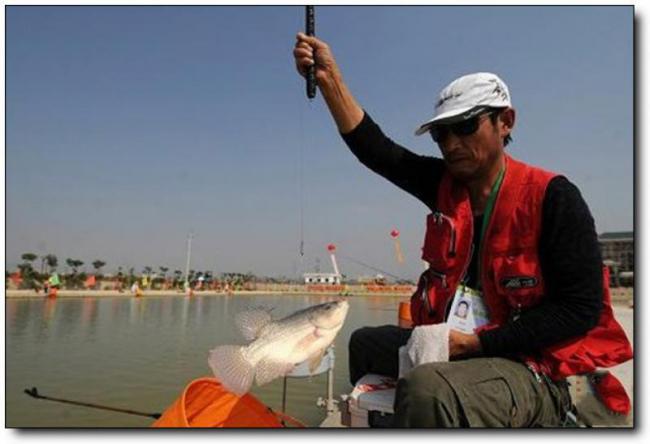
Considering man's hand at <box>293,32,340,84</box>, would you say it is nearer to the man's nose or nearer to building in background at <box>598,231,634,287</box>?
the man's nose

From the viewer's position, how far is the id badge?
2.41 m

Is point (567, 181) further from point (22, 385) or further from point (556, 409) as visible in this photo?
point (22, 385)

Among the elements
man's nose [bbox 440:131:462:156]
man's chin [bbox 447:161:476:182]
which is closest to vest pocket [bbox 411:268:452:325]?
man's chin [bbox 447:161:476:182]

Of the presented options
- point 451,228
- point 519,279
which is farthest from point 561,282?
point 451,228

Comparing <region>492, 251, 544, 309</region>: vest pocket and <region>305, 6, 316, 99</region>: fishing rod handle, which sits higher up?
<region>305, 6, 316, 99</region>: fishing rod handle

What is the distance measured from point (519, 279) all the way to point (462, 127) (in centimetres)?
83

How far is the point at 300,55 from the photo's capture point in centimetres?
304

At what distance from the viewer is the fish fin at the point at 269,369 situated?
8.74ft

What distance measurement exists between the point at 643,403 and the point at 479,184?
167cm

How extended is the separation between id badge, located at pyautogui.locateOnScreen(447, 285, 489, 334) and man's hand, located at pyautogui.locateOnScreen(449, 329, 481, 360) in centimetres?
11

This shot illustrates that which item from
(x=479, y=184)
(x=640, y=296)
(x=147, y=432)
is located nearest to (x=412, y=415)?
(x=479, y=184)

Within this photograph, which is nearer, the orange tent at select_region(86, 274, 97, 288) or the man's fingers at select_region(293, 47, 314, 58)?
the man's fingers at select_region(293, 47, 314, 58)

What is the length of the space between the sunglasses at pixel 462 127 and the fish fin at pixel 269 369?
5.06 ft

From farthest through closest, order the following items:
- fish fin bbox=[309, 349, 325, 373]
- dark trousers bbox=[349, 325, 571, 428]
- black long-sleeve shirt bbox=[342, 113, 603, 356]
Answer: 1. fish fin bbox=[309, 349, 325, 373]
2. black long-sleeve shirt bbox=[342, 113, 603, 356]
3. dark trousers bbox=[349, 325, 571, 428]
